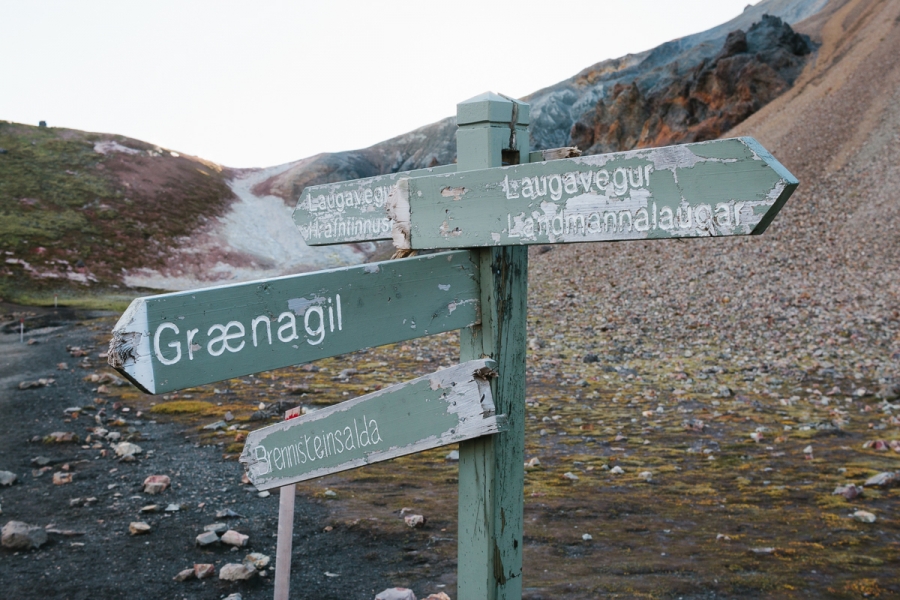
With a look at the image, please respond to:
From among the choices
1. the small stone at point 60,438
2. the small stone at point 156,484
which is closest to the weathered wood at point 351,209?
the small stone at point 156,484

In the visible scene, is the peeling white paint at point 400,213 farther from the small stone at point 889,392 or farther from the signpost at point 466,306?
the small stone at point 889,392

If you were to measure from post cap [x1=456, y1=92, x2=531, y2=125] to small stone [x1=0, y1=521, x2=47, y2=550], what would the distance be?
513 centimetres

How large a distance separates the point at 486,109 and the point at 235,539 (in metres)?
4.43

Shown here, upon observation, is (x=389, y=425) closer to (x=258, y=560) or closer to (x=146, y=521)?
(x=258, y=560)

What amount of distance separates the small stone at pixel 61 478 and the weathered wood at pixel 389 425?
A: 5719 millimetres

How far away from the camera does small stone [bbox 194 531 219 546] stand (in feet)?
18.1

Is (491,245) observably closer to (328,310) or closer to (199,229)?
(328,310)

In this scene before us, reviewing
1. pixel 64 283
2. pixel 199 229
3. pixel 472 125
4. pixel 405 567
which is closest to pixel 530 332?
pixel 405 567

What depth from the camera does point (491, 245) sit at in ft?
7.77

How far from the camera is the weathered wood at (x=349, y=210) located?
3.04 metres

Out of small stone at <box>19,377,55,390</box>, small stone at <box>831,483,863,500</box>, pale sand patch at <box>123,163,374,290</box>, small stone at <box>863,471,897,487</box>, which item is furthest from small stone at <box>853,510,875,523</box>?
pale sand patch at <box>123,163,374,290</box>

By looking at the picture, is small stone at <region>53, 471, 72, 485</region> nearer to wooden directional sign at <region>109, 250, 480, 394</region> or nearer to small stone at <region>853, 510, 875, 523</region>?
wooden directional sign at <region>109, 250, 480, 394</region>

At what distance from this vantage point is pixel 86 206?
41625mm

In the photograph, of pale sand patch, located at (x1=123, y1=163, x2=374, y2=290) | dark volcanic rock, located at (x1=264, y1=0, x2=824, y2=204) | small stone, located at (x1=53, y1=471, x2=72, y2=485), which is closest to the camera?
small stone, located at (x1=53, y1=471, x2=72, y2=485)
